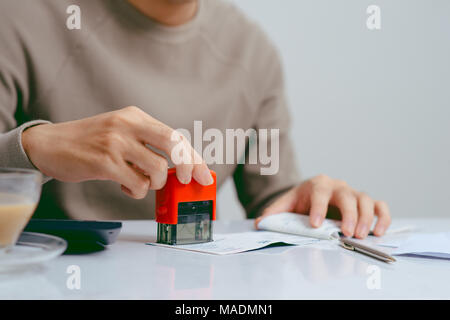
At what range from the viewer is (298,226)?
814mm

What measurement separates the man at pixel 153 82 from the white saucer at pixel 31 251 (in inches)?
12.3

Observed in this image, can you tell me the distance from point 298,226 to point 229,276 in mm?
308

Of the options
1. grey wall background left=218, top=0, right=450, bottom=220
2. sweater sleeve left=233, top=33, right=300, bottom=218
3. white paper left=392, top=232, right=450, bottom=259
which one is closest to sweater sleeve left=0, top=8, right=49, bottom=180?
sweater sleeve left=233, top=33, right=300, bottom=218

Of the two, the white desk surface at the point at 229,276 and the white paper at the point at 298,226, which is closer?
the white desk surface at the point at 229,276

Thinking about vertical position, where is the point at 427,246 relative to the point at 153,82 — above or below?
below

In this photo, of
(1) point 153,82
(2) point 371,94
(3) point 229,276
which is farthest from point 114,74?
(2) point 371,94

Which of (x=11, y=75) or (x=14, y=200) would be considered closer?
(x=14, y=200)

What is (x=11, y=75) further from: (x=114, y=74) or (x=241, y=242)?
(x=241, y=242)

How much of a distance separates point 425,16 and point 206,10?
1233 millimetres

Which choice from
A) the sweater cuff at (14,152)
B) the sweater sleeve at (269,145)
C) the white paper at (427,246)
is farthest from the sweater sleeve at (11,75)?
the white paper at (427,246)

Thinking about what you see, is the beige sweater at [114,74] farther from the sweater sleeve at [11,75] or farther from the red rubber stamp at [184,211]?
the red rubber stamp at [184,211]

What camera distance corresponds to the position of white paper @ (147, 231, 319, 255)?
2.14 feet

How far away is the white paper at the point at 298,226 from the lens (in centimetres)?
78
